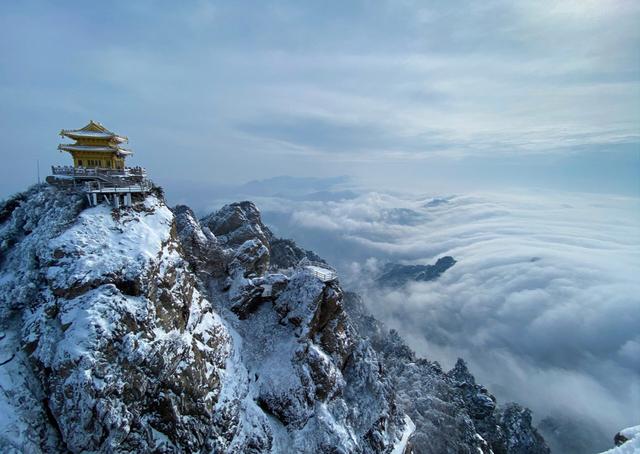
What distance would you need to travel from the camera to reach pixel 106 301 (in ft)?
82.3

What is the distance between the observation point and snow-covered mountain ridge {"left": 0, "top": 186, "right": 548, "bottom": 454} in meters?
22.4

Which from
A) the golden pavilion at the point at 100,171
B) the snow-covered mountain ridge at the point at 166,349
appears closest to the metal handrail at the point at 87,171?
the golden pavilion at the point at 100,171

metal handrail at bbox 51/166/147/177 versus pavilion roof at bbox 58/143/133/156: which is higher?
pavilion roof at bbox 58/143/133/156

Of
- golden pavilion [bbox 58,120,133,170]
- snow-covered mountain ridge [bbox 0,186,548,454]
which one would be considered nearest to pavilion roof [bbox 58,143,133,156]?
golden pavilion [bbox 58,120,133,170]

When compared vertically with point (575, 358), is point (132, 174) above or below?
above

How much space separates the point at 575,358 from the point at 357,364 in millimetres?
206497

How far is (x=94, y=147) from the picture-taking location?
38.3 metres

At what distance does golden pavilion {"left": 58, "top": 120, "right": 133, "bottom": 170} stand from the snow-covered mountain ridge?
19.3ft

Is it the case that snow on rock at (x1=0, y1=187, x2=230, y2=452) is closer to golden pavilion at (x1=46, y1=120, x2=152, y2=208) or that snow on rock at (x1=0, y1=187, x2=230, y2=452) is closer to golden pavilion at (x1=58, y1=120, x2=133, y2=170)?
golden pavilion at (x1=46, y1=120, x2=152, y2=208)

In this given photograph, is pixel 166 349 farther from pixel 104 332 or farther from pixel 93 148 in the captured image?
pixel 93 148

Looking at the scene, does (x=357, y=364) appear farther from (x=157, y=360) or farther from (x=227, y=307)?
(x=157, y=360)

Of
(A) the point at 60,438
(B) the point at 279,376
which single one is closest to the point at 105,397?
(A) the point at 60,438

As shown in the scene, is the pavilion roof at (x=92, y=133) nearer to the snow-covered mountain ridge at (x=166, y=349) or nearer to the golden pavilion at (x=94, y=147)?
the golden pavilion at (x=94, y=147)

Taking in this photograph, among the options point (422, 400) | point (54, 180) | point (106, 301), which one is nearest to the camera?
point (106, 301)
